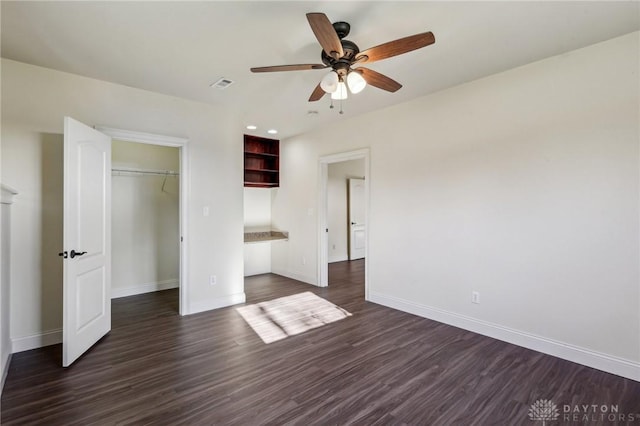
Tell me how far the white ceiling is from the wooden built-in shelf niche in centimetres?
243

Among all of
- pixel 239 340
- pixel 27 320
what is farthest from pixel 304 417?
pixel 27 320

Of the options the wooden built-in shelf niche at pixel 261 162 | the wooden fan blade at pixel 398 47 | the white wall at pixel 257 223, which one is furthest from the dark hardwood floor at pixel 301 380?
the wooden built-in shelf niche at pixel 261 162

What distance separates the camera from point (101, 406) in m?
2.02

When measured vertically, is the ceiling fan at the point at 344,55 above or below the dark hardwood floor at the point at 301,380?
above

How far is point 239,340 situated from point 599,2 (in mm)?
3947

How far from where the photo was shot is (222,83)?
3.21 m

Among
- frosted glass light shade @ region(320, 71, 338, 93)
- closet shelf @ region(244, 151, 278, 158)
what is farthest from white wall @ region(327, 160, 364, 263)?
frosted glass light shade @ region(320, 71, 338, 93)

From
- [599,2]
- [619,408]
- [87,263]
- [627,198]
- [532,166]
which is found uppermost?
[599,2]

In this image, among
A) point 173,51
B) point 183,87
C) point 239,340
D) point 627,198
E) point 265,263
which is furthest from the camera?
point 265,263

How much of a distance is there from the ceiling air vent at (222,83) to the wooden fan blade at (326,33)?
1551 mm

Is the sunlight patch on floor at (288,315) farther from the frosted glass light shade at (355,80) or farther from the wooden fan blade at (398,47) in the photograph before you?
the wooden fan blade at (398,47)

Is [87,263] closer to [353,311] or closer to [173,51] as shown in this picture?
[173,51]

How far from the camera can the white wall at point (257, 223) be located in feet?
19.3

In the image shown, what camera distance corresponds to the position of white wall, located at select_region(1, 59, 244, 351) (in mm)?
2787
